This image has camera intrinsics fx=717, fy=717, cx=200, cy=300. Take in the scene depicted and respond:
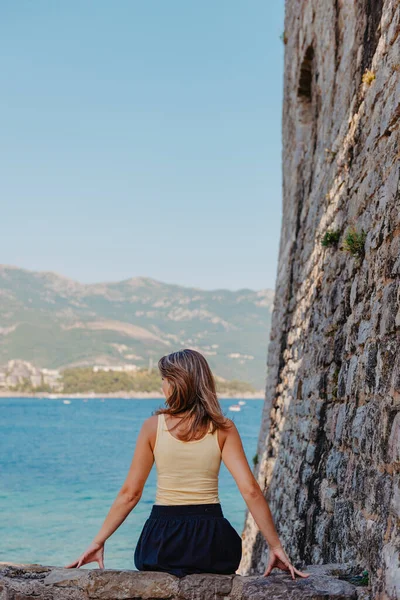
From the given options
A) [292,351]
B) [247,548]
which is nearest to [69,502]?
[247,548]

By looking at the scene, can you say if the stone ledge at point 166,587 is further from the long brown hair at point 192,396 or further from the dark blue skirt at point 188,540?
the long brown hair at point 192,396

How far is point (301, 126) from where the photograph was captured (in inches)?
347

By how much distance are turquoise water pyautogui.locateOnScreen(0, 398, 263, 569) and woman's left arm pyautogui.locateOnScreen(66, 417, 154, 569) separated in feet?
2.48

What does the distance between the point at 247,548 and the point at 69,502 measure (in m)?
22.1

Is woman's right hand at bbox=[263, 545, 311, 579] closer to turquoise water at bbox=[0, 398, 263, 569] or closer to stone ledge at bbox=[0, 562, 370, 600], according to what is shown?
stone ledge at bbox=[0, 562, 370, 600]

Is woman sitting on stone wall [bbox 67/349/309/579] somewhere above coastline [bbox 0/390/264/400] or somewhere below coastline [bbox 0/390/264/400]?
above

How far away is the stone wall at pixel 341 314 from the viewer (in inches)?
131

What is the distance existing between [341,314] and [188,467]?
7.06ft

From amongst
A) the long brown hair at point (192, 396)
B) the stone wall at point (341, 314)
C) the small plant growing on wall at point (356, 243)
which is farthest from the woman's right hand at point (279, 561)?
the small plant growing on wall at point (356, 243)

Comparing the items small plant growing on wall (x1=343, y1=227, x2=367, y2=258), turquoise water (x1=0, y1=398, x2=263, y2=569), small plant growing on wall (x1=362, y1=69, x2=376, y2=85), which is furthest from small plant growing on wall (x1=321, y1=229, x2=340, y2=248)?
turquoise water (x1=0, y1=398, x2=263, y2=569)

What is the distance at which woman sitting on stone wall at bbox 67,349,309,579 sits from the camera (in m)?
3.00

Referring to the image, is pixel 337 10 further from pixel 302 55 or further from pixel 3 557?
pixel 3 557

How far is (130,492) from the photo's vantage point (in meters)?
3.15

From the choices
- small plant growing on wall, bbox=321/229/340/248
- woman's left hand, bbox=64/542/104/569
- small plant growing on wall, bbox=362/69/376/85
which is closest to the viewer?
woman's left hand, bbox=64/542/104/569
